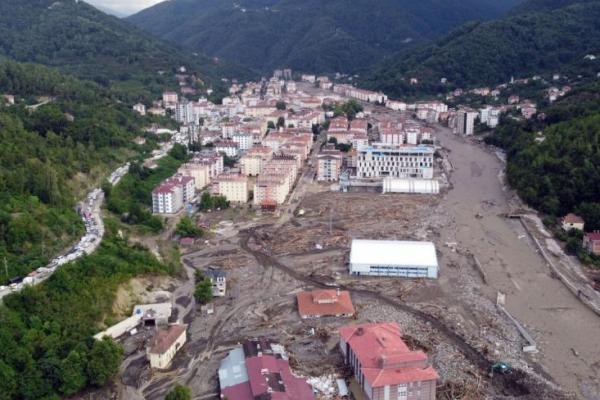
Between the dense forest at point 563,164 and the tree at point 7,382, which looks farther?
the dense forest at point 563,164

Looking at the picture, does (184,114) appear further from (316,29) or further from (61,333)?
(316,29)

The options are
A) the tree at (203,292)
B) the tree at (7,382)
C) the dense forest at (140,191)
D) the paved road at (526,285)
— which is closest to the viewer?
the tree at (7,382)

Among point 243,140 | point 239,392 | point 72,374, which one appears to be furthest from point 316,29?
point 239,392

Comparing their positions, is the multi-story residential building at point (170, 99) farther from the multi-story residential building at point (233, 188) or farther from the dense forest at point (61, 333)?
the dense forest at point (61, 333)

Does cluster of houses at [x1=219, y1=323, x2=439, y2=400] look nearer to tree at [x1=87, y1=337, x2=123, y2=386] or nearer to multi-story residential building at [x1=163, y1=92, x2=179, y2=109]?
tree at [x1=87, y1=337, x2=123, y2=386]

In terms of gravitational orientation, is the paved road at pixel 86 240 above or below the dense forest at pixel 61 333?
above

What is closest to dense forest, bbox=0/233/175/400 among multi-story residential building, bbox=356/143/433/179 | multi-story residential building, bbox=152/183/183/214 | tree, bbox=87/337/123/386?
tree, bbox=87/337/123/386

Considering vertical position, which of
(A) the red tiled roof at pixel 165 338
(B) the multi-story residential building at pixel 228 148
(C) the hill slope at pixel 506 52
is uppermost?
(C) the hill slope at pixel 506 52

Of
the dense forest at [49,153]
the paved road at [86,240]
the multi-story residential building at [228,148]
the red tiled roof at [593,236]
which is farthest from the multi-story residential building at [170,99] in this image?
the red tiled roof at [593,236]
